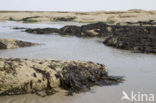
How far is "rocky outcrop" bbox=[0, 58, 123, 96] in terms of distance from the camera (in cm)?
558

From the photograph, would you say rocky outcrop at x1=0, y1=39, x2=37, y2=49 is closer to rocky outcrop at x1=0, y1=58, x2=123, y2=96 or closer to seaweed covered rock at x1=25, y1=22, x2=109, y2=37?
rocky outcrop at x1=0, y1=58, x2=123, y2=96

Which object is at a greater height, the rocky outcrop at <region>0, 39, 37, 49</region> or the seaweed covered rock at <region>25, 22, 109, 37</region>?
the rocky outcrop at <region>0, 39, 37, 49</region>

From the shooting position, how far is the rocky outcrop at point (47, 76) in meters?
5.58

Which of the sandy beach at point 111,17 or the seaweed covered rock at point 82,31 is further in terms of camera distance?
the sandy beach at point 111,17

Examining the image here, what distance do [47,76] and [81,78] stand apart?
0.90 meters

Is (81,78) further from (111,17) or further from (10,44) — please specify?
(111,17)

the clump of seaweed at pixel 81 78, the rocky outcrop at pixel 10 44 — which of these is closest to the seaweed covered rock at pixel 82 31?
the rocky outcrop at pixel 10 44

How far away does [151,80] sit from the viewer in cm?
662

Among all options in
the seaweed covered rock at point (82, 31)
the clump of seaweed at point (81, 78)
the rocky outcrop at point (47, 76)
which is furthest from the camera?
the seaweed covered rock at point (82, 31)

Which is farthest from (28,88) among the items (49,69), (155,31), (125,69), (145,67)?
(155,31)

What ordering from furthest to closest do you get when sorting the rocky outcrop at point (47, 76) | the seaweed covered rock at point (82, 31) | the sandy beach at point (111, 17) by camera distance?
the sandy beach at point (111, 17) → the seaweed covered rock at point (82, 31) → the rocky outcrop at point (47, 76)

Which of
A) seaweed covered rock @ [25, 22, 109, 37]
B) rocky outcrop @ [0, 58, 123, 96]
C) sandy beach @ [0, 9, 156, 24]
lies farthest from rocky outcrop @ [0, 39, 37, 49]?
sandy beach @ [0, 9, 156, 24]

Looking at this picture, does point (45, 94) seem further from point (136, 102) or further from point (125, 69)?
point (125, 69)

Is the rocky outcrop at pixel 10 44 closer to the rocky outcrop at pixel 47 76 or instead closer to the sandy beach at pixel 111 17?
the rocky outcrop at pixel 47 76
